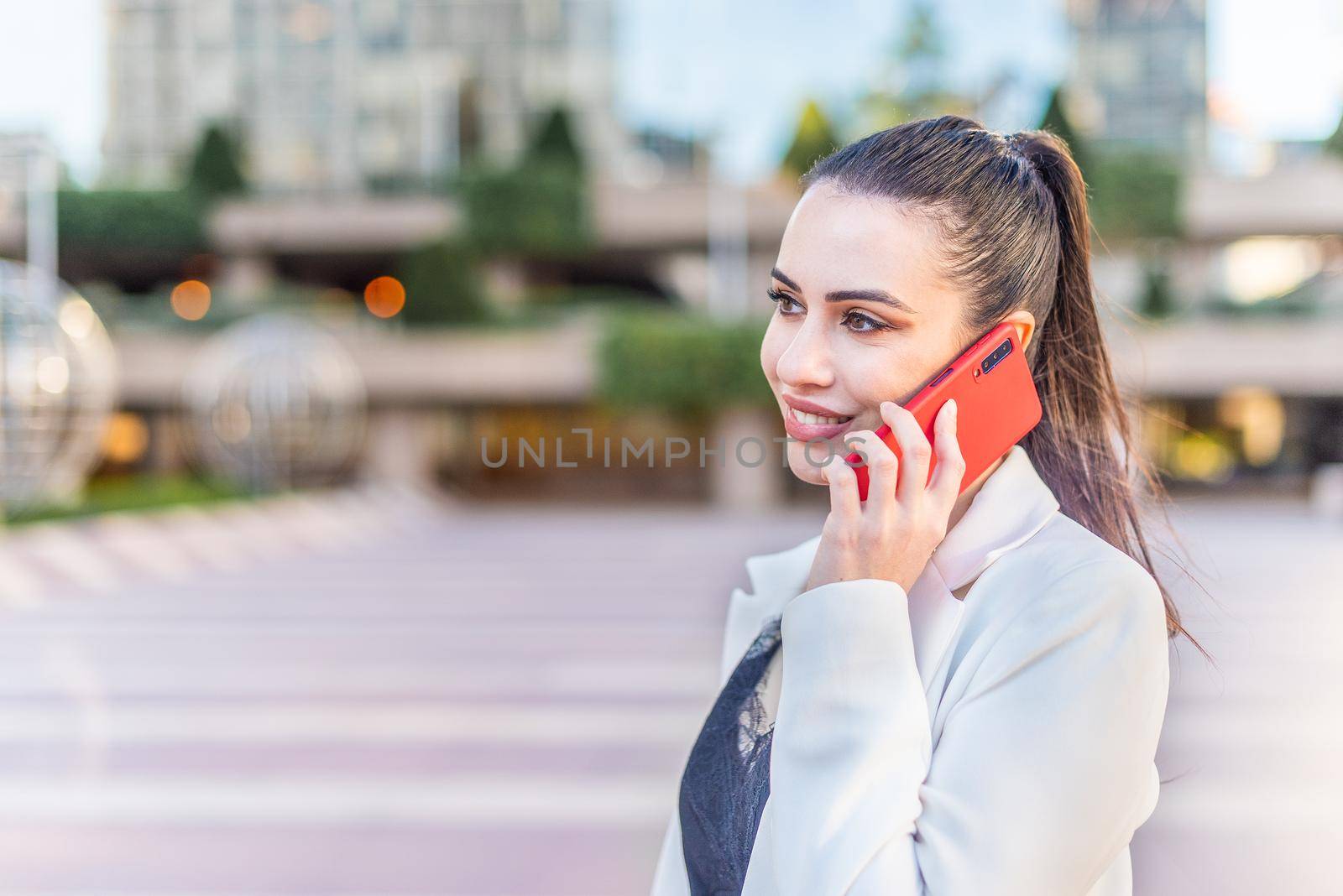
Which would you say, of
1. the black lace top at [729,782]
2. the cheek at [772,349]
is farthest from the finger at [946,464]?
the black lace top at [729,782]

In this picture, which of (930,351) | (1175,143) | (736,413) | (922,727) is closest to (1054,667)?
(922,727)

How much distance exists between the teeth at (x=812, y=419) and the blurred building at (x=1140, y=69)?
3075cm

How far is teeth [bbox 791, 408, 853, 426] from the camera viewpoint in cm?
127

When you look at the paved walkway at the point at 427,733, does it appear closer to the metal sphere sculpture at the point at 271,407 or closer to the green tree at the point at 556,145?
the metal sphere sculpture at the point at 271,407

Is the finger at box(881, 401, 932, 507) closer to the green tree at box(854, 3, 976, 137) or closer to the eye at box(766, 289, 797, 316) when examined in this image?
the eye at box(766, 289, 797, 316)

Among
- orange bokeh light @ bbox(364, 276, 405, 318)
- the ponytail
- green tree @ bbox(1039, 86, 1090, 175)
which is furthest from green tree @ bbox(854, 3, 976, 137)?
the ponytail

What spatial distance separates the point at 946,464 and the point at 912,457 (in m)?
0.06

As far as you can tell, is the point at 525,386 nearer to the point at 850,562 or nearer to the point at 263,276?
the point at 263,276

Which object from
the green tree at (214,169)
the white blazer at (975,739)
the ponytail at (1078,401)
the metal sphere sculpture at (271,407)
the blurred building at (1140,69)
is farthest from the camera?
the blurred building at (1140,69)

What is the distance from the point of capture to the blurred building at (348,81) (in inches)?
1363

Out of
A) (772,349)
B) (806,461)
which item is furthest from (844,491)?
(772,349)

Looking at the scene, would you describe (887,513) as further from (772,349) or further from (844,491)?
(772,349)

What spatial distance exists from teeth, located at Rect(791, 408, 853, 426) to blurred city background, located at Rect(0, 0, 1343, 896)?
19.8 inches

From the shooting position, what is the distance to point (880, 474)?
3.68ft
